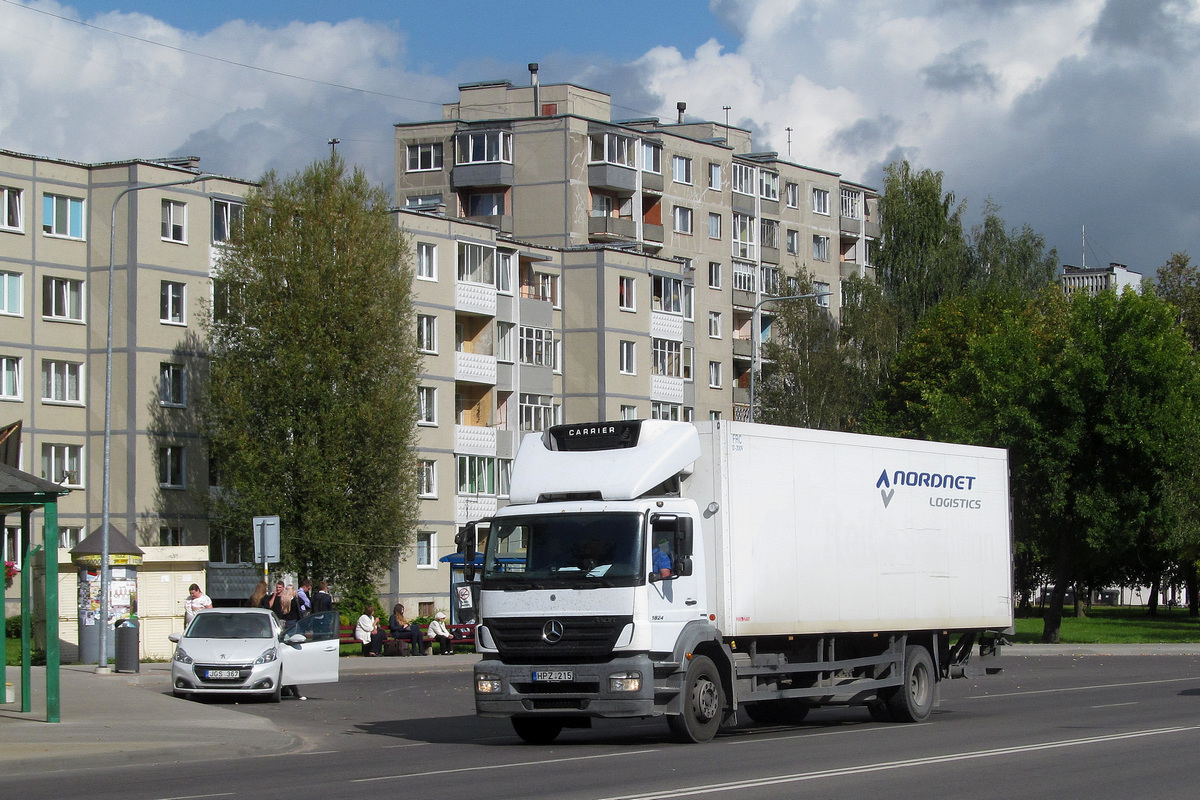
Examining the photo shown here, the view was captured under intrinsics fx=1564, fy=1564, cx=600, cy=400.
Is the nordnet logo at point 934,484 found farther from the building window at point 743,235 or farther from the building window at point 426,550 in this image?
the building window at point 743,235

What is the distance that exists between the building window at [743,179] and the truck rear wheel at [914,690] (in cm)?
7104

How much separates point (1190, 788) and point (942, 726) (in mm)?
7018

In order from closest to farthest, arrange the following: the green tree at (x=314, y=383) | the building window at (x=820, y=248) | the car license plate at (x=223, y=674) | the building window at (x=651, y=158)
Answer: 1. the car license plate at (x=223, y=674)
2. the green tree at (x=314, y=383)
3. the building window at (x=651, y=158)
4. the building window at (x=820, y=248)

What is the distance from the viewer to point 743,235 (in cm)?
9025

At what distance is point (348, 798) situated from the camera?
489 inches

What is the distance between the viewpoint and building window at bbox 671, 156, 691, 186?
84.2 meters

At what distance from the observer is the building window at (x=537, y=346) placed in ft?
229

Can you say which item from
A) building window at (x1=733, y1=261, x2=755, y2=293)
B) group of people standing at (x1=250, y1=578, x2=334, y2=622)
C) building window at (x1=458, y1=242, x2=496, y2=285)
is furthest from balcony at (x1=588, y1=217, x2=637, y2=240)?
group of people standing at (x1=250, y1=578, x2=334, y2=622)

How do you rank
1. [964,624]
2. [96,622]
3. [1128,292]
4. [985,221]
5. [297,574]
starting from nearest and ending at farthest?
[964,624]
[96,622]
[1128,292]
[297,574]
[985,221]

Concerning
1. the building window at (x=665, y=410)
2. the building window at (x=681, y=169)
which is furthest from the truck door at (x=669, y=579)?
the building window at (x=681, y=169)

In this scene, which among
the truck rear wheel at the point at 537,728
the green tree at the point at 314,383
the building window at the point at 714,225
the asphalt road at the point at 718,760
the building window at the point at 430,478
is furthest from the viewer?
the building window at the point at 714,225

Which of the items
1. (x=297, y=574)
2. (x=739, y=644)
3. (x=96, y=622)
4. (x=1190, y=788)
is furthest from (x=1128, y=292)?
(x=1190, y=788)

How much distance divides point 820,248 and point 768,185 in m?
6.85

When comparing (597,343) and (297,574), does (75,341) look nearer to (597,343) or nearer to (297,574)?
(297,574)
